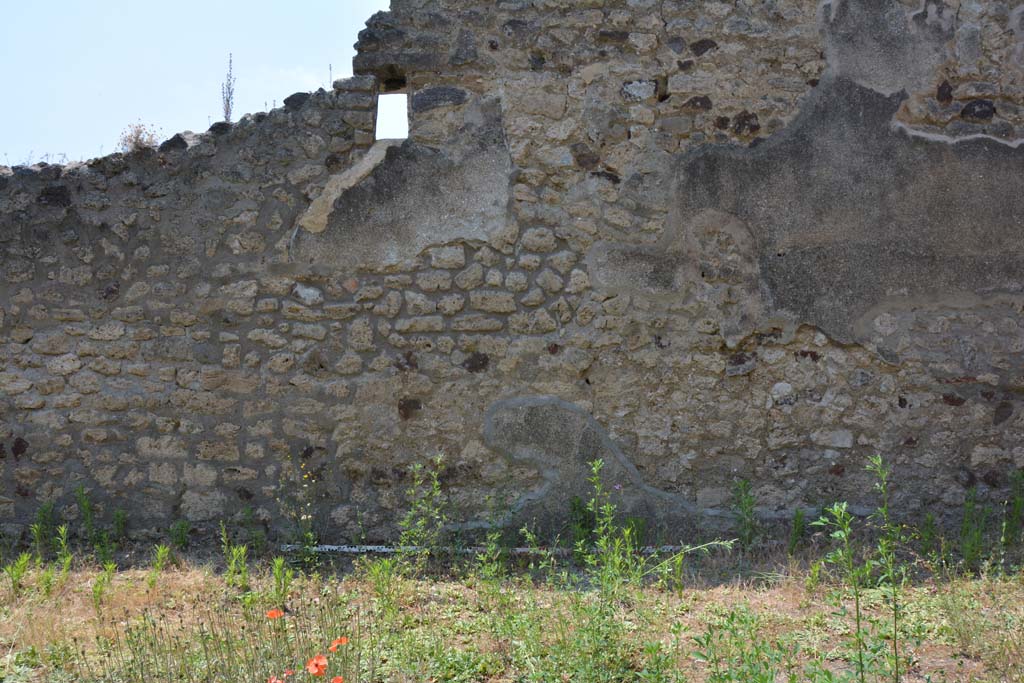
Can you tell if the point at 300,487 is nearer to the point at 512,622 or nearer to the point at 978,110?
the point at 512,622

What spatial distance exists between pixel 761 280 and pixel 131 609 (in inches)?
132

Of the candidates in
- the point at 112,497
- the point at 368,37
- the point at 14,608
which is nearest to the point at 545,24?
the point at 368,37

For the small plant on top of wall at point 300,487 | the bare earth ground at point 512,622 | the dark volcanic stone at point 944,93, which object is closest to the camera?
the bare earth ground at point 512,622

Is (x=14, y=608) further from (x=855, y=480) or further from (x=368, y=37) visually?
(x=855, y=480)

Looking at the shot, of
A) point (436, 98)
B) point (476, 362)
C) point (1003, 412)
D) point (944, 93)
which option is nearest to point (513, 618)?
point (476, 362)

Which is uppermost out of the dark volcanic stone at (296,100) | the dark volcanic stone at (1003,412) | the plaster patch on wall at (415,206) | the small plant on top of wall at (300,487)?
the dark volcanic stone at (296,100)

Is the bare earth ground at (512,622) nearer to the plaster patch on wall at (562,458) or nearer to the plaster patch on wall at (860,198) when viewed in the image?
the plaster patch on wall at (562,458)

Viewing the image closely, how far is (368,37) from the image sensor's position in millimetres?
5102

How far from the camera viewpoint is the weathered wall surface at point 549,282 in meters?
4.98

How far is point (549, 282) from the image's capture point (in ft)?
16.5

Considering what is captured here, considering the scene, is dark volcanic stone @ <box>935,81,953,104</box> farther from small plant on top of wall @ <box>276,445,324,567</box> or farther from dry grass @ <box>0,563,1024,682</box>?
small plant on top of wall @ <box>276,445,324,567</box>

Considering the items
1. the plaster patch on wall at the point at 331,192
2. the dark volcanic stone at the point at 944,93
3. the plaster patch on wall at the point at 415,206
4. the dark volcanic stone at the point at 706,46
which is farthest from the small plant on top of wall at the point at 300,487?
the dark volcanic stone at the point at 944,93

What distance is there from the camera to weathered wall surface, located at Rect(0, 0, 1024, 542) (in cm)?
498

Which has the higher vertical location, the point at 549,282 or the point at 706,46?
the point at 706,46
